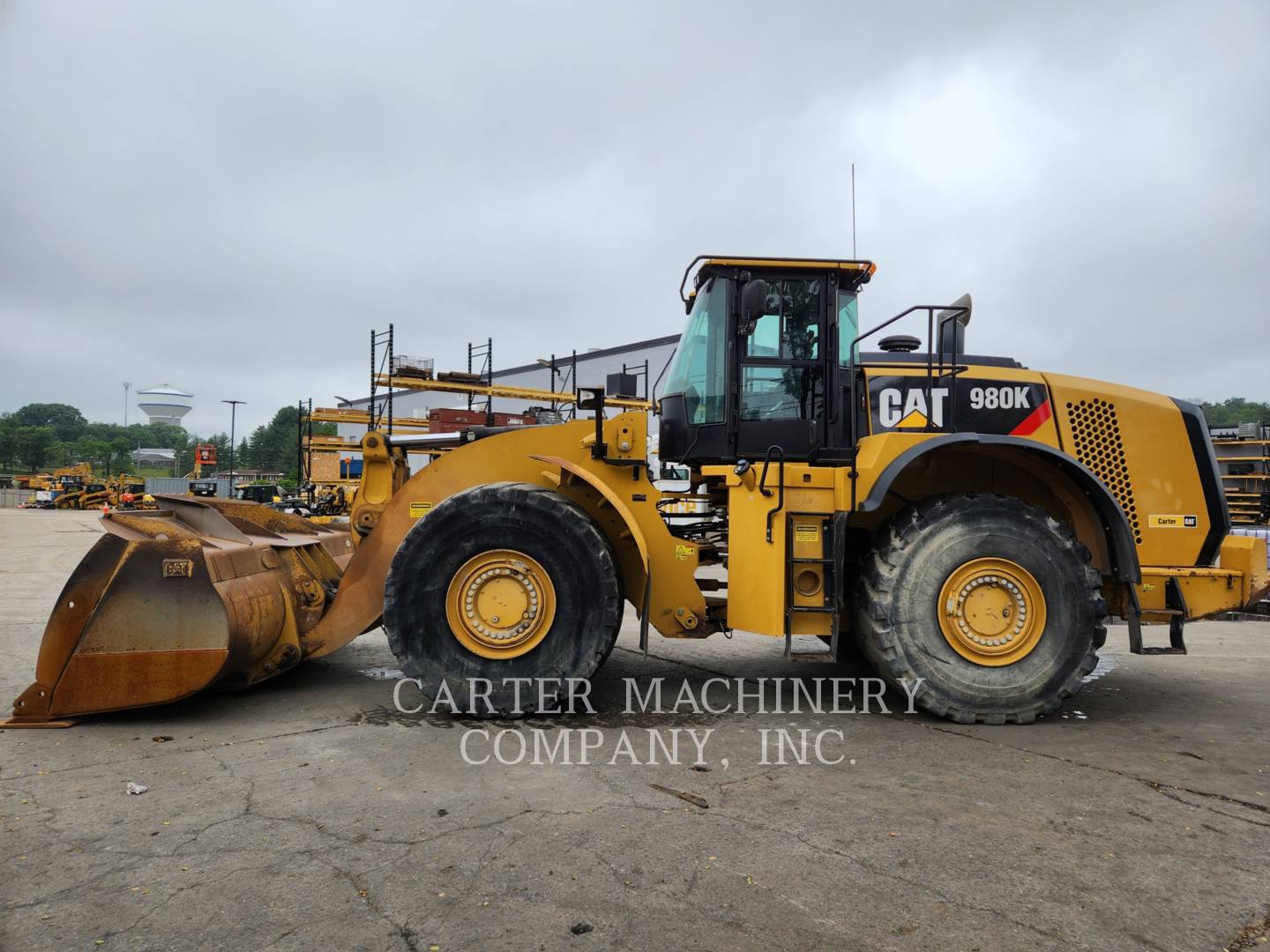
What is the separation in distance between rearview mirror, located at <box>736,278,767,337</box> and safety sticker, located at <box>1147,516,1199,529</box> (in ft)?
8.91

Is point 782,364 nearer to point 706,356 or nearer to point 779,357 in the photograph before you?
point 779,357

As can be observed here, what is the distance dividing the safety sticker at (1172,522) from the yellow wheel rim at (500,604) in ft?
Result: 12.1

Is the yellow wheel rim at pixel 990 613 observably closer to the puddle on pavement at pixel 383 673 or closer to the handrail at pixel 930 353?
the handrail at pixel 930 353

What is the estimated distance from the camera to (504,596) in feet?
15.5

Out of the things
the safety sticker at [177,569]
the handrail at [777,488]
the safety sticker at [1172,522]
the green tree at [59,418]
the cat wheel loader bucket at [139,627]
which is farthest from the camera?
the green tree at [59,418]

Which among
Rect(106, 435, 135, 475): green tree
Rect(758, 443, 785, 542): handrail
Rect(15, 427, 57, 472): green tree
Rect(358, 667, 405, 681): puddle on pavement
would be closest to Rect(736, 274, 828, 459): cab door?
Rect(758, 443, 785, 542): handrail

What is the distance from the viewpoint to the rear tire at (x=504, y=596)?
465 cm

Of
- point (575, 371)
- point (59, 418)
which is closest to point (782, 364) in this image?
point (575, 371)

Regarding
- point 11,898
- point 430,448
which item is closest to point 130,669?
point 11,898

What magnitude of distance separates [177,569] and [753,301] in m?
3.60

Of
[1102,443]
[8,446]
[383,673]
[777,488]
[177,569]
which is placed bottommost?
[383,673]

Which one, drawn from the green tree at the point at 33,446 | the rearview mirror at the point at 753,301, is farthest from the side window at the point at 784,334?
the green tree at the point at 33,446

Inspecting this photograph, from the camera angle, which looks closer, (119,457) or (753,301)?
(753,301)

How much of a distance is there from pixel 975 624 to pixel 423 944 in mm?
3510
